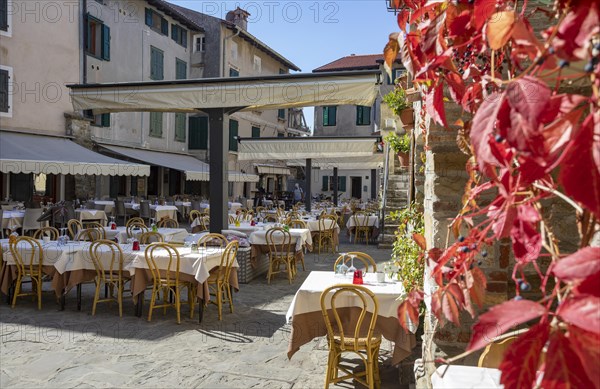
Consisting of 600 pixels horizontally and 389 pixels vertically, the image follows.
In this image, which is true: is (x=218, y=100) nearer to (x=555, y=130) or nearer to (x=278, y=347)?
(x=278, y=347)

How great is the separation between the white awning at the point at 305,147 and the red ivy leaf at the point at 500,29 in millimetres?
11451

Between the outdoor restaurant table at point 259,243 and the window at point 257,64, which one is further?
the window at point 257,64

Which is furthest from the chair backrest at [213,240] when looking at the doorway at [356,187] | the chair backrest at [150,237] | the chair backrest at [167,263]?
the doorway at [356,187]

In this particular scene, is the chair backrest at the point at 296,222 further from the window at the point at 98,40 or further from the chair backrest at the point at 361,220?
the window at the point at 98,40

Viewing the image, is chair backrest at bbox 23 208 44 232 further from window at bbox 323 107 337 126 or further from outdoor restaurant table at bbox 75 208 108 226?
window at bbox 323 107 337 126

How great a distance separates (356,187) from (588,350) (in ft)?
128

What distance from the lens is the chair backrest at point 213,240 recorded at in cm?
689

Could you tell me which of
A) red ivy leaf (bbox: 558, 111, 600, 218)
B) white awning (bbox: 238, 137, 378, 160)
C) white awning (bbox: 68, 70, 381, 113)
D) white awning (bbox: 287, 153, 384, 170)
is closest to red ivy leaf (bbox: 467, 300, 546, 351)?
red ivy leaf (bbox: 558, 111, 600, 218)

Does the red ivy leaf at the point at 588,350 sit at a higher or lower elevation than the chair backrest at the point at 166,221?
higher

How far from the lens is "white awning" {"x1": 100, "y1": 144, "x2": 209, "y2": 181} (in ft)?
60.1

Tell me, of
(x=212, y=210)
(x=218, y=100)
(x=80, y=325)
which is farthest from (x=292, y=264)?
(x=80, y=325)

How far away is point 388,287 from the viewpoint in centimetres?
451

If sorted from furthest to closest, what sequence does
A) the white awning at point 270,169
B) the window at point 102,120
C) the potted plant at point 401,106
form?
the white awning at point 270,169 → the window at point 102,120 → the potted plant at point 401,106

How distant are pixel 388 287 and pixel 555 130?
382 cm
